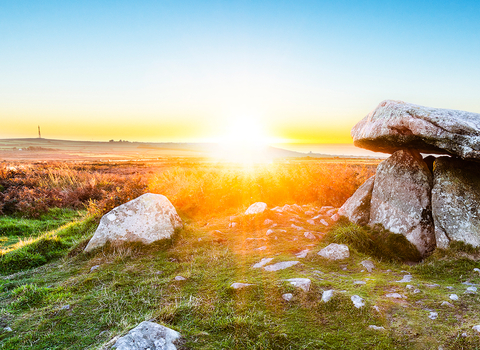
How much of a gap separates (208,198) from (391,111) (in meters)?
7.94

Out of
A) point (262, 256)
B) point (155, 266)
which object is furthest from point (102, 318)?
point (262, 256)

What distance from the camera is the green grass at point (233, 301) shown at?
13.0 ft

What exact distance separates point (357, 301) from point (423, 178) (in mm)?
5424

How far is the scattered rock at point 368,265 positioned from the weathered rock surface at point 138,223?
18.4ft

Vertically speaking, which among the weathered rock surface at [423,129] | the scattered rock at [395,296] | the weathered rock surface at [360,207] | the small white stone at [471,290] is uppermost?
the weathered rock surface at [423,129]

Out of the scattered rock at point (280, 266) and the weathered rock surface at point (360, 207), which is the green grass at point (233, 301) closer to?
the scattered rock at point (280, 266)

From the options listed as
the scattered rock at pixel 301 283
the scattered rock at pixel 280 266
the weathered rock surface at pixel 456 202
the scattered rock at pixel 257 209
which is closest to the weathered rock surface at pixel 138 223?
the scattered rock at pixel 257 209

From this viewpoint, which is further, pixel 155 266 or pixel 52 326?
pixel 155 266

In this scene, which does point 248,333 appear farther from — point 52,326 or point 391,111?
point 391,111

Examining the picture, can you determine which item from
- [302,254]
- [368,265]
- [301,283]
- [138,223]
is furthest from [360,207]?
[138,223]

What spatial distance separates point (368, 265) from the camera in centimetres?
641

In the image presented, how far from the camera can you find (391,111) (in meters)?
7.80

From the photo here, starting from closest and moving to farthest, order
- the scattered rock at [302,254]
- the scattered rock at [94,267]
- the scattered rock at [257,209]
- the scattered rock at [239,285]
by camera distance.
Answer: the scattered rock at [239,285], the scattered rock at [302,254], the scattered rock at [94,267], the scattered rock at [257,209]

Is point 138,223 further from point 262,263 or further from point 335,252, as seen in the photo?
point 335,252
